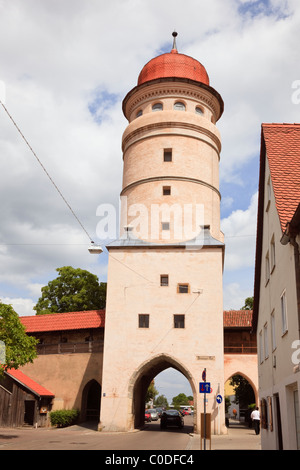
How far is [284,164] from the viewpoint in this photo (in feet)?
40.4

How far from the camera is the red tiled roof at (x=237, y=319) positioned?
104ft

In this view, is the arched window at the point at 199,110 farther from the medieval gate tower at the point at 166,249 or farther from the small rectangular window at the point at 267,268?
the small rectangular window at the point at 267,268

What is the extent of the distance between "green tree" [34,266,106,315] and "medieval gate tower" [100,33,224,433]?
465 inches

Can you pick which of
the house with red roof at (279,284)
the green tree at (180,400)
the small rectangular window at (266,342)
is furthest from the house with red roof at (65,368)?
the green tree at (180,400)

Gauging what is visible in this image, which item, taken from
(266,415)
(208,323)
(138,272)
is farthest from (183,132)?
(266,415)

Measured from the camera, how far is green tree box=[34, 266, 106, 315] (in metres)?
39.9

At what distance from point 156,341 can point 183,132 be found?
13504 mm

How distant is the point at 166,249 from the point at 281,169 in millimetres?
15020

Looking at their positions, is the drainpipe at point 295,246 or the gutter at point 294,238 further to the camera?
the drainpipe at point 295,246

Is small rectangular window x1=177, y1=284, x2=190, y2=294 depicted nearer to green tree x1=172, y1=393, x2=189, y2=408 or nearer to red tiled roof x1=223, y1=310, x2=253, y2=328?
red tiled roof x1=223, y1=310, x2=253, y2=328

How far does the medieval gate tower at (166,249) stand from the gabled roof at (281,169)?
31.0 feet

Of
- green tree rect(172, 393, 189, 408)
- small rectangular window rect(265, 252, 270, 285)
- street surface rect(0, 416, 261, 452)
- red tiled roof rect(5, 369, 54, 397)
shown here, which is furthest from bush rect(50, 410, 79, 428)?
green tree rect(172, 393, 189, 408)

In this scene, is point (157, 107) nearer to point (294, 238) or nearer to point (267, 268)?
point (267, 268)

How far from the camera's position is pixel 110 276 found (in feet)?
86.9
